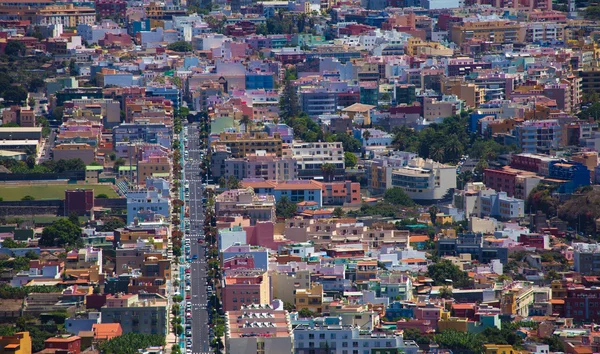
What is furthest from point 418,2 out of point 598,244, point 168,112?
point 598,244

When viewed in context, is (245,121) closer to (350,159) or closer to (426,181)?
(350,159)

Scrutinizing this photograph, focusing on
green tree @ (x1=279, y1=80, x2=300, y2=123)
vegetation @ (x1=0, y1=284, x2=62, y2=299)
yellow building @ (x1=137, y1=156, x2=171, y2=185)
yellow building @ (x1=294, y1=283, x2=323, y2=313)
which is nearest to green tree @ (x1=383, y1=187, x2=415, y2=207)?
yellow building @ (x1=137, y1=156, x2=171, y2=185)

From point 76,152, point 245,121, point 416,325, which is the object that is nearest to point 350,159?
point 245,121

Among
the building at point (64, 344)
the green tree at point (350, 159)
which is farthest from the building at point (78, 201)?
the building at point (64, 344)

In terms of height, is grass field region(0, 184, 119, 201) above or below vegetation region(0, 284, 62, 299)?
below

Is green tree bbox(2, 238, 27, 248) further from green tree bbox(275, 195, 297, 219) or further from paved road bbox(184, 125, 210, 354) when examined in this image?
green tree bbox(275, 195, 297, 219)

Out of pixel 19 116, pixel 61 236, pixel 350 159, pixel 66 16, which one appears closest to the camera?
pixel 61 236

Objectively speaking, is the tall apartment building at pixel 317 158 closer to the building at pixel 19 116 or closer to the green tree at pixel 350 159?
the green tree at pixel 350 159
